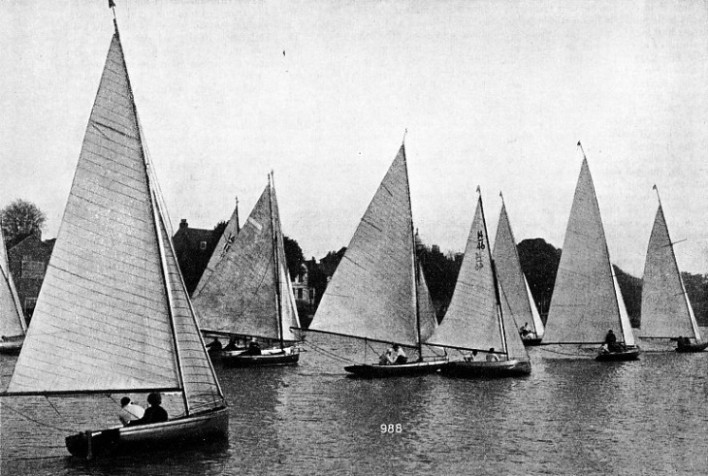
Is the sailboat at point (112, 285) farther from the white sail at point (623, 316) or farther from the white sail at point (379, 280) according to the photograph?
the white sail at point (623, 316)

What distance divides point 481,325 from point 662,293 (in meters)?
24.9

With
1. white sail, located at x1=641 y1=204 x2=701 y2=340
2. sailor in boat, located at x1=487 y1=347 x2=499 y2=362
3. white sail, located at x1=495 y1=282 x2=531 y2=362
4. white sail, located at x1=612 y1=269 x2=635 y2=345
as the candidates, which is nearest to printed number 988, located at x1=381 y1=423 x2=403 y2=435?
sailor in boat, located at x1=487 y1=347 x2=499 y2=362

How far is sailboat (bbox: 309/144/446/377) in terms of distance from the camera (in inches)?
1673

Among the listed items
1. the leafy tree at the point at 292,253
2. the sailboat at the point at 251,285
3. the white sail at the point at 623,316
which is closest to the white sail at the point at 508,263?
the white sail at the point at 623,316

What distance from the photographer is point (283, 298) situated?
54094 millimetres

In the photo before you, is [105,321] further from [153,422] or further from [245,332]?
[245,332]

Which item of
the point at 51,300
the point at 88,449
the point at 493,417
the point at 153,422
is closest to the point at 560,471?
the point at 493,417

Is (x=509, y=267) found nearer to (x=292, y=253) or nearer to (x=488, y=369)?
(x=488, y=369)

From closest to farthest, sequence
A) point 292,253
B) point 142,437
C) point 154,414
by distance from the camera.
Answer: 1. point 142,437
2. point 154,414
3. point 292,253

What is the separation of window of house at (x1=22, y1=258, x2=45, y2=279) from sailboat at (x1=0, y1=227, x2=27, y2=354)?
30156mm

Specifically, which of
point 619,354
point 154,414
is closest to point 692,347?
point 619,354

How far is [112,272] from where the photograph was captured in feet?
70.4

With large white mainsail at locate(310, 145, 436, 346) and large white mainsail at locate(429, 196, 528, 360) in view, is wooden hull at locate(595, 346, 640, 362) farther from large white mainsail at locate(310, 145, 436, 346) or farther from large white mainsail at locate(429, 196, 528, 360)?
large white mainsail at locate(310, 145, 436, 346)

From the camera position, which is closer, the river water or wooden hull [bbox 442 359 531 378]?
the river water
